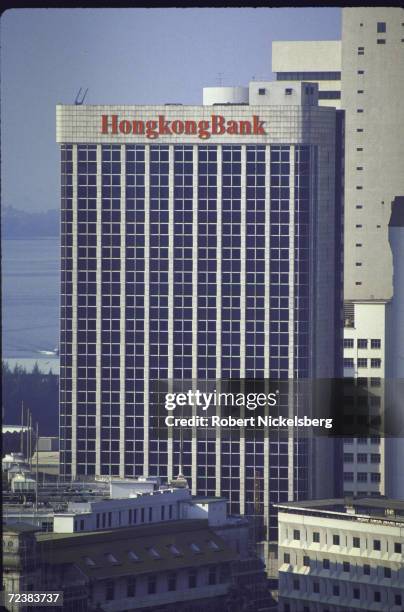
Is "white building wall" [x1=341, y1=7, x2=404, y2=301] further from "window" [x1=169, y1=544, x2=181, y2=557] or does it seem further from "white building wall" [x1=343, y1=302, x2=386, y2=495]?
"window" [x1=169, y1=544, x2=181, y2=557]

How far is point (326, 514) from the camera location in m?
6.22

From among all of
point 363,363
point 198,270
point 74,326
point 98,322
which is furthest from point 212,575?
point 198,270

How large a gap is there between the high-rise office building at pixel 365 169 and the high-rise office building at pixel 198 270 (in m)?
0.35

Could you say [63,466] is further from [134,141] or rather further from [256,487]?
[134,141]

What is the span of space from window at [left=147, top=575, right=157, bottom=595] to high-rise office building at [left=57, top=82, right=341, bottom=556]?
15.1 feet

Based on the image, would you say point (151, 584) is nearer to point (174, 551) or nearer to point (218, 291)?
point (174, 551)

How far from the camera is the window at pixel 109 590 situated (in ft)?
17.9

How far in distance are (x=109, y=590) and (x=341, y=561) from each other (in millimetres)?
975

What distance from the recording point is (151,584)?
5.82m

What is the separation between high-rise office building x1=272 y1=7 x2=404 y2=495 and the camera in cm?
1166

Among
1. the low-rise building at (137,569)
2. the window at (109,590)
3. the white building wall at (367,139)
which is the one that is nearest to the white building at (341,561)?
the low-rise building at (137,569)

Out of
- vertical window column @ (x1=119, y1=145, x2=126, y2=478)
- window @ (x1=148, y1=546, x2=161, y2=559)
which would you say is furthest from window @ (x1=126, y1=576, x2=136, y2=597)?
vertical window column @ (x1=119, y1=145, x2=126, y2=478)

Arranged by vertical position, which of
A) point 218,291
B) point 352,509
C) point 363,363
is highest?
point 218,291

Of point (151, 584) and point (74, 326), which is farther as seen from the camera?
point (74, 326)
